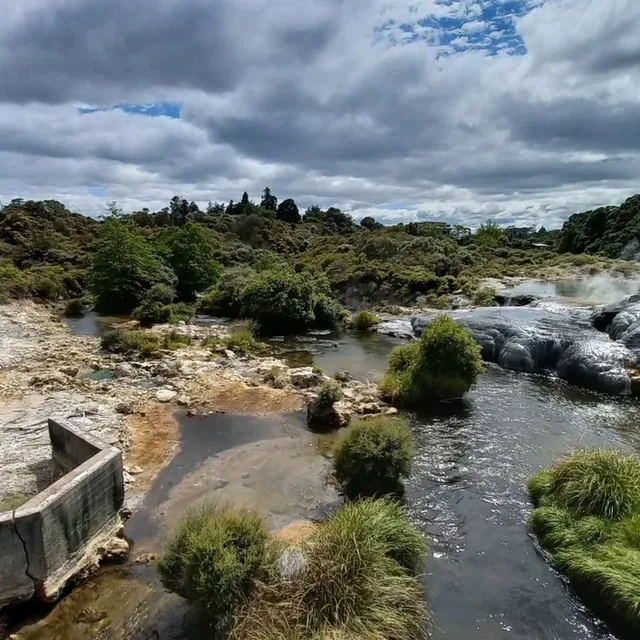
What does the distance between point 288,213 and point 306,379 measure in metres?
99.3

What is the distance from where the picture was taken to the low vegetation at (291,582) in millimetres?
7930

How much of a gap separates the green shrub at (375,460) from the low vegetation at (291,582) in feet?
9.79

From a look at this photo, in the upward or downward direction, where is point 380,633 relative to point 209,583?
downward

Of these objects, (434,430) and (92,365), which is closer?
(434,430)

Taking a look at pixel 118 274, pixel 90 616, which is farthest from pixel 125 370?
pixel 118 274

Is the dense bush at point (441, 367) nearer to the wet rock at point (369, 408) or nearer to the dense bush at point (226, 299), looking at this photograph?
the wet rock at point (369, 408)

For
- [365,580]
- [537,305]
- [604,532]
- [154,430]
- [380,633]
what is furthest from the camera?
[537,305]

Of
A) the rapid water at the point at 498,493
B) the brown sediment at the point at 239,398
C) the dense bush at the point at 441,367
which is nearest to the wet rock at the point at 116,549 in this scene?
the rapid water at the point at 498,493

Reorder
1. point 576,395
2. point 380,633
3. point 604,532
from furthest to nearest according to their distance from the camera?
point 576,395 < point 604,532 < point 380,633

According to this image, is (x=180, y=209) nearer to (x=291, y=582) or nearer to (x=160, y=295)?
(x=160, y=295)

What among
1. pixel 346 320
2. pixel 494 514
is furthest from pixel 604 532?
pixel 346 320

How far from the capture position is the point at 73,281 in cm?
5062

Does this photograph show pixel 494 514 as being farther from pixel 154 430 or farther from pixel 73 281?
pixel 73 281

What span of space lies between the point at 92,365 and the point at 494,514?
1919 centimetres
